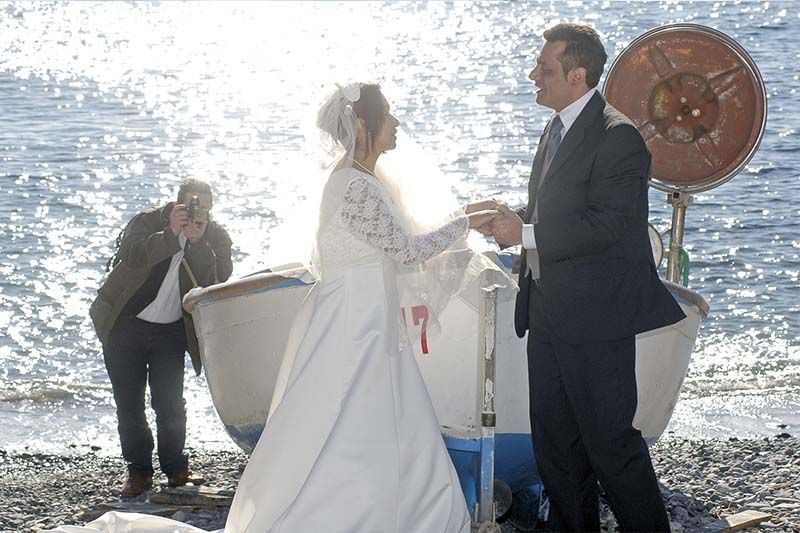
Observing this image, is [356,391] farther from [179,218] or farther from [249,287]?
[179,218]

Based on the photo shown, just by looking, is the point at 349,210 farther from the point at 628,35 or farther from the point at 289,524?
the point at 628,35

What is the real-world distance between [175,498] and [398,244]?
2383mm

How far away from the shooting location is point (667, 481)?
23.4 ft

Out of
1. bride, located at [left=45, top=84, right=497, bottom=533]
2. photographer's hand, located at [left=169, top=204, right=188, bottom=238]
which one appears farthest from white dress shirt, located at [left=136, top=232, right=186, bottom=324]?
bride, located at [left=45, top=84, right=497, bottom=533]

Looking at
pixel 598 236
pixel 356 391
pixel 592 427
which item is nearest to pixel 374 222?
pixel 356 391

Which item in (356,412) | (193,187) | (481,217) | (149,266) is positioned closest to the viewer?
(356,412)

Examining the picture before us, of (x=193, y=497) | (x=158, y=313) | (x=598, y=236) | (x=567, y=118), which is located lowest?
(x=193, y=497)

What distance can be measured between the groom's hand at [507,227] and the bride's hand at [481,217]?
0.02 metres

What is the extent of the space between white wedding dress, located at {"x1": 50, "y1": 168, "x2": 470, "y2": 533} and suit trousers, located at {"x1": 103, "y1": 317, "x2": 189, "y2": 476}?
188 cm

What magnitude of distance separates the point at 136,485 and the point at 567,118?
135 inches

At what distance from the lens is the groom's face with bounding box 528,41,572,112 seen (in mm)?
4996

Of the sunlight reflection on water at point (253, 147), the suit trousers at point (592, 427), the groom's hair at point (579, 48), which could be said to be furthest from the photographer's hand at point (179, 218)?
the groom's hair at point (579, 48)

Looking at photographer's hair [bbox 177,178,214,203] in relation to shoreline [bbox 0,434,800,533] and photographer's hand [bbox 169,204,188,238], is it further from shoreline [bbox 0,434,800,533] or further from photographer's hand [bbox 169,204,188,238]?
shoreline [bbox 0,434,800,533]

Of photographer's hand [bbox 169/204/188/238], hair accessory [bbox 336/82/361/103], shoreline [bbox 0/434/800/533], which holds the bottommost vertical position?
shoreline [bbox 0/434/800/533]
